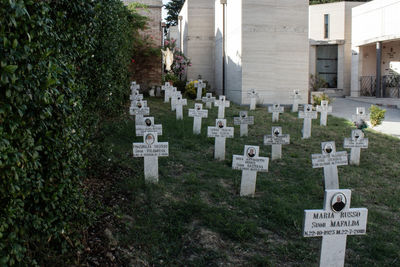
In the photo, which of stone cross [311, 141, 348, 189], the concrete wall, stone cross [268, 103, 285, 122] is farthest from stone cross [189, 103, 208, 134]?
the concrete wall

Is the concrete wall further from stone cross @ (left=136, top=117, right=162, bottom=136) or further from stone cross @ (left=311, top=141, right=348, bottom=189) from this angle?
stone cross @ (left=311, top=141, right=348, bottom=189)

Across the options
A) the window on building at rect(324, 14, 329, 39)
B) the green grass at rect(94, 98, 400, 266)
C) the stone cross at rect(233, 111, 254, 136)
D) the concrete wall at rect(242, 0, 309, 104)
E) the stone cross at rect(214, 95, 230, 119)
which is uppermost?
the window on building at rect(324, 14, 329, 39)

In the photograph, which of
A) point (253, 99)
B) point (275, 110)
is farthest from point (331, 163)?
point (253, 99)

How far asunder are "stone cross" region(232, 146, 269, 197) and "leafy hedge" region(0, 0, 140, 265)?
2.69 meters

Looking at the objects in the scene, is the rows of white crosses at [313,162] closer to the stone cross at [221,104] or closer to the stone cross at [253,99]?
the stone cross at [221,104]

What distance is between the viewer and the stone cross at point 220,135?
26.0 feet

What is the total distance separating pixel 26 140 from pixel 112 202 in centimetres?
270

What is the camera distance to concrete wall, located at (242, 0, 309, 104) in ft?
55.3

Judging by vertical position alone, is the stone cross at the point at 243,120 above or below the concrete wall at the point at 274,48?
below

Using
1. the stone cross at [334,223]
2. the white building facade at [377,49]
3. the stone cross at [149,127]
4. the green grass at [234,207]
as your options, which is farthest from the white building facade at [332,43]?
the stone cross at [334,223]

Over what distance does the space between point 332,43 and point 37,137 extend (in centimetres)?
2671

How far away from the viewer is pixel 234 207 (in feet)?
18.1

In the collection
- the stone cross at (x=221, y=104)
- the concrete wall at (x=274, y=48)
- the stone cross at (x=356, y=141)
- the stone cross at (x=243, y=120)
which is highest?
the concrete wall at (x=274, y=48)

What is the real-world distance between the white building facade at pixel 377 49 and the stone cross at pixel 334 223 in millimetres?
18470
